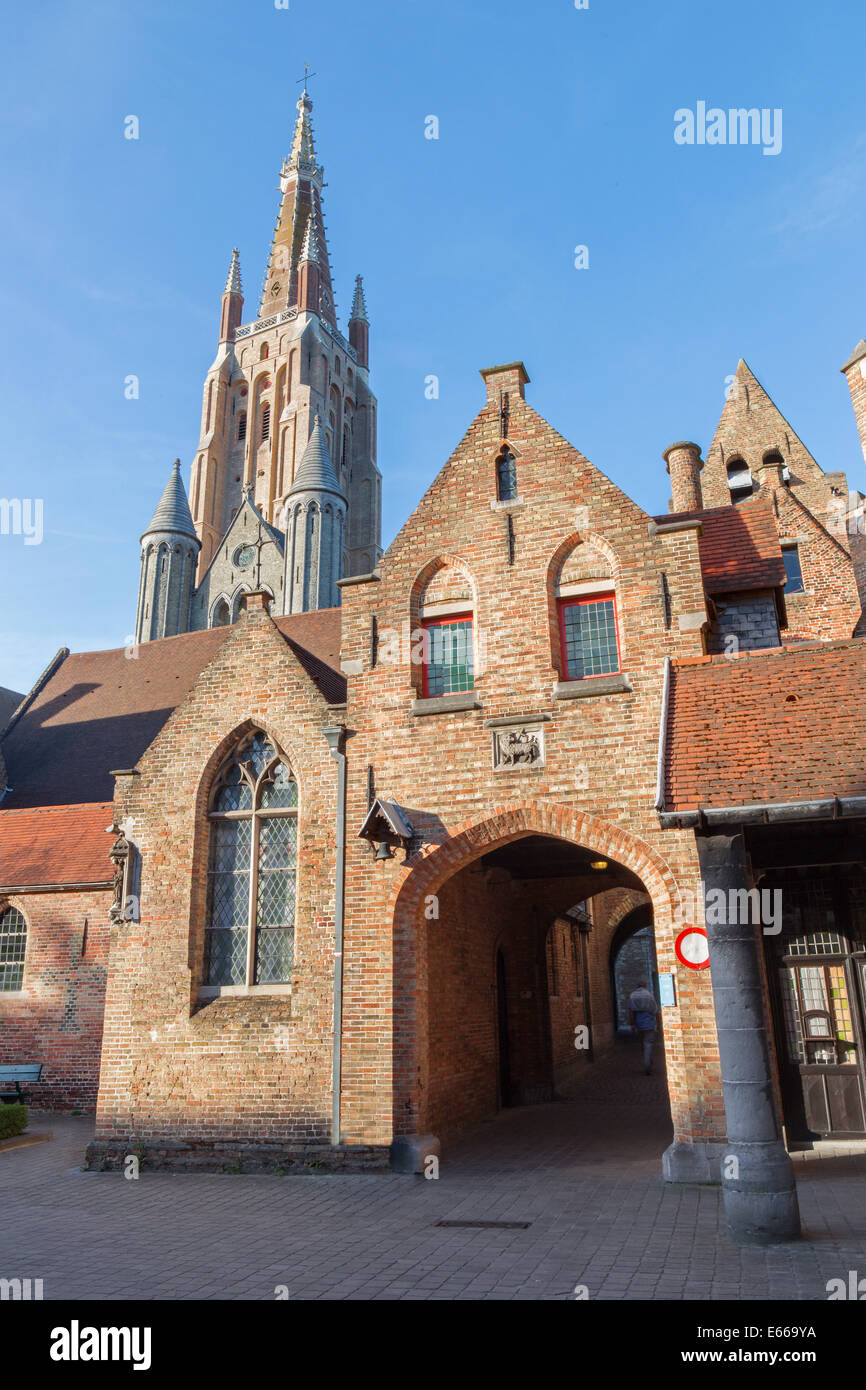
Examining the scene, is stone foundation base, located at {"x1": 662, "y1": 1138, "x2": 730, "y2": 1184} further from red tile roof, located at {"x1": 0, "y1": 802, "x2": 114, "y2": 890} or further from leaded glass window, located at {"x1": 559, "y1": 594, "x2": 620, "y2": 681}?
red tile roof, located at {"x1": 0, "y1": 802, "x2": 114, "y2": 890}

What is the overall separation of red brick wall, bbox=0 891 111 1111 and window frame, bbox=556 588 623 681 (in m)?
10.3

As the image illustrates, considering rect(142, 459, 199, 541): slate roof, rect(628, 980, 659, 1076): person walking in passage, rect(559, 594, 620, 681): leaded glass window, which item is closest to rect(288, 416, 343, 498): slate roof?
rect(142, 459, 199, 541): slate roof

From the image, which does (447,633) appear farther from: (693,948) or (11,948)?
(11,948)

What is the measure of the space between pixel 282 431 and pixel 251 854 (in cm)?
5270

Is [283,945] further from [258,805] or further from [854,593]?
[854,593]

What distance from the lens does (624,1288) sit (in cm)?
639

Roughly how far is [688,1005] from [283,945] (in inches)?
213

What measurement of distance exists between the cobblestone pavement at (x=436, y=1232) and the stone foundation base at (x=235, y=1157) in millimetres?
213

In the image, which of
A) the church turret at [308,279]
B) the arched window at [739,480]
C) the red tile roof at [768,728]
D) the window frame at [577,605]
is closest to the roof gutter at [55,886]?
the window frame at [577,605]

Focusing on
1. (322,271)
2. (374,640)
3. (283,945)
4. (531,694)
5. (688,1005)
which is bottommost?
(688,1005)

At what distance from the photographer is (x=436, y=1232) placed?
8375 mm

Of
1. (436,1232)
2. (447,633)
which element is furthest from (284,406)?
(436,1232)

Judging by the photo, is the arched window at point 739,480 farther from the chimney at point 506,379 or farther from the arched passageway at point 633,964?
the arched passageway at point 633,964

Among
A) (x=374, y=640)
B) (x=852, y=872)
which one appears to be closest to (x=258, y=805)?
(x=374, y=640)
